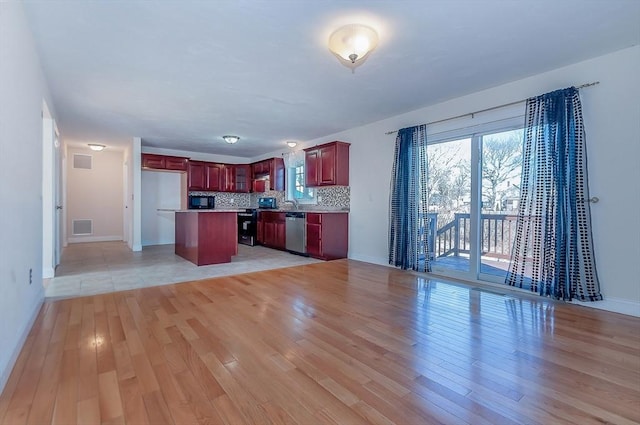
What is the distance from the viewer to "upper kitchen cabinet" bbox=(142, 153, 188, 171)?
7000 mm

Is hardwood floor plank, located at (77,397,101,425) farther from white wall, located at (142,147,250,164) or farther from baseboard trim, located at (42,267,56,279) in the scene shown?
white wall, located at (142,147,250,164)

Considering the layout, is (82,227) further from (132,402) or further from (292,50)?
(132,402)

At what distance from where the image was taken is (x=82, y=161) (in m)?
7.72

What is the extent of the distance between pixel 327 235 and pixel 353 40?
3614 millimetres

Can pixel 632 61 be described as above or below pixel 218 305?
above

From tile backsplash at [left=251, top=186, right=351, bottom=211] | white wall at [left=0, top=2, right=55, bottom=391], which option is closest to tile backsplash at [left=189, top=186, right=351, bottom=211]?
tile backsplash at [left=251, top=186, right=351, bottom=211]

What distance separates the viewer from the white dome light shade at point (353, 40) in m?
2.42

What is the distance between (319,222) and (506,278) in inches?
120

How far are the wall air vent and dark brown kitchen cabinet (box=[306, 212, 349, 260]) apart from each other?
6235mm

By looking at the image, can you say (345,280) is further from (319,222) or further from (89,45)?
(89,45)

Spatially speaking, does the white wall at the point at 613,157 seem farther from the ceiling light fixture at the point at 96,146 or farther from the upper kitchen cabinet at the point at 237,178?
the ceiling light fixture at the point at 96,146

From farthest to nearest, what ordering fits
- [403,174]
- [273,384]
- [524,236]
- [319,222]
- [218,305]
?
[319,222]
[403,174]
[524,236]
[218,305]
[273,384]

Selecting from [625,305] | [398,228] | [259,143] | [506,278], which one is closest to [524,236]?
[506,278]

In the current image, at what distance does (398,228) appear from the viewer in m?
4.70
